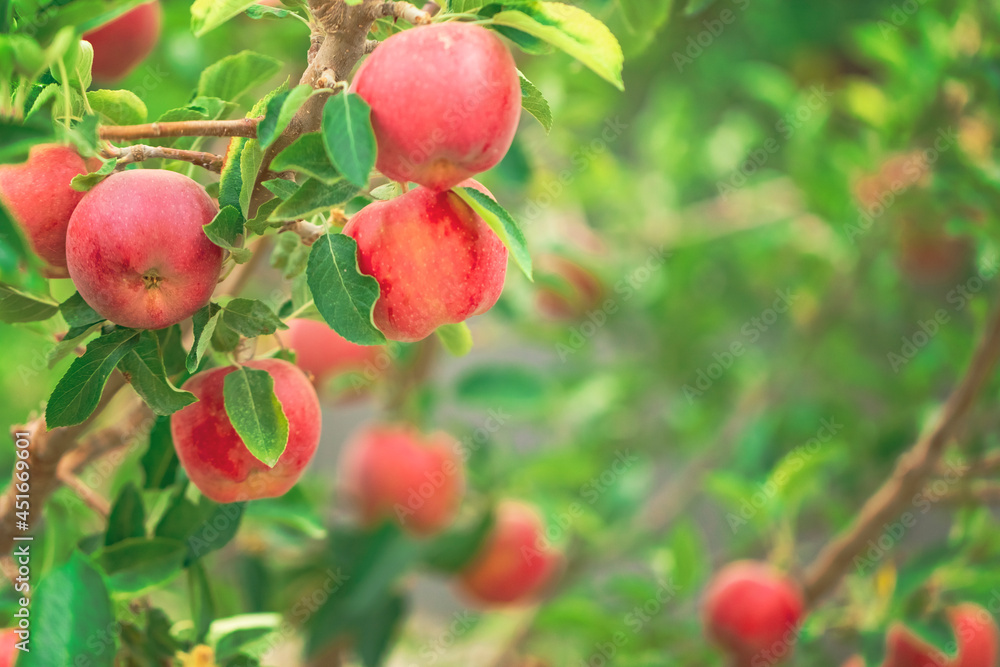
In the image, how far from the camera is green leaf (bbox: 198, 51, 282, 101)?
1.58 ft

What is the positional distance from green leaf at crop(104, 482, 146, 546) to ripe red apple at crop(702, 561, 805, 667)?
602mm

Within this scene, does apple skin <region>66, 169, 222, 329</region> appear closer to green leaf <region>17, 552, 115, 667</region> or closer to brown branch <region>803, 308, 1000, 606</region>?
green leaf <region>17, 552, 115, 667</region>

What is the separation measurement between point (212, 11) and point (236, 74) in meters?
0.13

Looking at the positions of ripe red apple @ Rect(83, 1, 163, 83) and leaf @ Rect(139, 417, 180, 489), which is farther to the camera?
ripe red apple @ Rect(83, 1, 163, 83)

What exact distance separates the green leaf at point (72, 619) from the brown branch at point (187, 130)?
22 centimetres

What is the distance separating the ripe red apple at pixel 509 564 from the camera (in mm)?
1073

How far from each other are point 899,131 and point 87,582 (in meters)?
1.03

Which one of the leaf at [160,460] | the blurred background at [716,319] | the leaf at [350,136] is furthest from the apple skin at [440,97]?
the blurred background at [716,319]

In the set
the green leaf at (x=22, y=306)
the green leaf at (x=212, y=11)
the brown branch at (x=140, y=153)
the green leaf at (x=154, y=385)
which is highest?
the green leaf at (x=212, y=11)

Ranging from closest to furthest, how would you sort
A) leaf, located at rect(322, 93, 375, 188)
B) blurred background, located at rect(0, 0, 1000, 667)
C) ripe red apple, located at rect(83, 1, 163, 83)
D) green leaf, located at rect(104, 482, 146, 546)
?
1. leaf, located at rect(322, 93, 375, 188)
2. green leaf, located at rect(104, 482, 146, 546)
3. ripe red apple, located at rect(83, 1, 163, 83)
4. blurred background, located at rect(0, 0, 1000, 667)

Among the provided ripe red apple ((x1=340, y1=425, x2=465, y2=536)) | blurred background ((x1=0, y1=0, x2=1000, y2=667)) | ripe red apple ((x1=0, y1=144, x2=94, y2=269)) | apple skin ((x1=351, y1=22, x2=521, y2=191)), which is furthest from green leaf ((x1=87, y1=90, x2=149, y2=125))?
ripe red apple ((x1=340, y1=425, x2=465, y2=536))

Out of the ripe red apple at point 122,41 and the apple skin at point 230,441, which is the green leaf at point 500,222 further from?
the ripe red apple at point 122,41

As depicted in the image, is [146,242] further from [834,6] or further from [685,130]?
[834,6]

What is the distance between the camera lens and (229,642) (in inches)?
19.9
